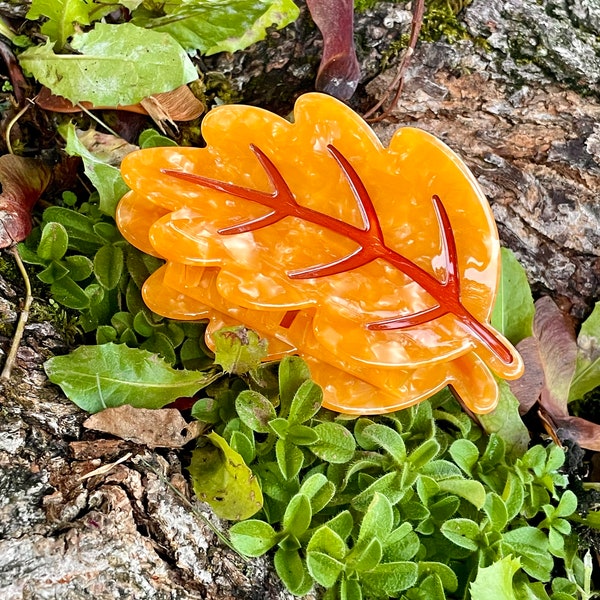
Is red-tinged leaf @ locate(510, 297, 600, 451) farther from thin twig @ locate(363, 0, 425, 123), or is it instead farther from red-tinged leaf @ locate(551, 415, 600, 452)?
thin twig @ locate(363, 0, 425, 123)

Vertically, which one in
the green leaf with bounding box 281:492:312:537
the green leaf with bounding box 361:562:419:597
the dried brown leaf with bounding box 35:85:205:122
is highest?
the dried brown leaf with bounding box 35:85:205:122

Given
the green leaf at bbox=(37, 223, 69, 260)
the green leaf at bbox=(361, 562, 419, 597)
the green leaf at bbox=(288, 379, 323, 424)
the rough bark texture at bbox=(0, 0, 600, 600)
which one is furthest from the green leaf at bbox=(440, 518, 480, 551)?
the green leaf at bbox=(37, 223, 69, 260)

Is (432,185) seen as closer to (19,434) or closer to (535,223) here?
(535,223)

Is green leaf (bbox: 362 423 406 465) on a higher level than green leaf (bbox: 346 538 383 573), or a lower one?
higher

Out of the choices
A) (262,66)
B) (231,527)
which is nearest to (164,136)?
(262,66)

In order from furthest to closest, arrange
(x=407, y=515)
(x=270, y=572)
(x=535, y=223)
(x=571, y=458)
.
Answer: (x=535, y=223), (x=571, y=458), (x=407, y=515), (x=270, y=572)

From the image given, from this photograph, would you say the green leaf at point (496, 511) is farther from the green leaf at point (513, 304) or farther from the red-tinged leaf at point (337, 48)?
the red-tinged leaf at point (337, 48)

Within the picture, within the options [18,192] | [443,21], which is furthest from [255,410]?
[443,21]
